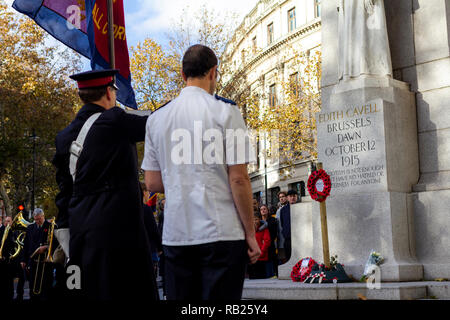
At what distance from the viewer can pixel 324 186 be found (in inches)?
379

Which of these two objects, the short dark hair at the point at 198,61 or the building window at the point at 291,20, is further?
the building window at the point at 291,20

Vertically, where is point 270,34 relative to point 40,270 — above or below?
above

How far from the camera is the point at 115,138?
14.9 ft

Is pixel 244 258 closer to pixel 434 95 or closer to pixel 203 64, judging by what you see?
pixel 203 64

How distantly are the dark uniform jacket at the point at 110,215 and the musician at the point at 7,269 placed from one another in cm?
1032

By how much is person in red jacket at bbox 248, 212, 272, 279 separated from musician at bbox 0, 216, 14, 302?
5.43m

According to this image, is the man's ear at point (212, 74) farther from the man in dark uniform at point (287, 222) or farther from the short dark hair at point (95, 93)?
the man in dark uniform at point (287, 222)

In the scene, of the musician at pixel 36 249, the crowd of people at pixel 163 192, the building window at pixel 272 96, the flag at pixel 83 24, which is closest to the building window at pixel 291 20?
the building window at pixel 272 96

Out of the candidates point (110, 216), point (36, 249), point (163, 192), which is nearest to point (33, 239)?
point (36, 249)

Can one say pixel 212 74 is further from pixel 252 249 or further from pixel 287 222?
pixel 287 222

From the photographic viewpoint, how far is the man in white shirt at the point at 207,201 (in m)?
3.60

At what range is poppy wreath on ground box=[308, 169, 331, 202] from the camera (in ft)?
31.4

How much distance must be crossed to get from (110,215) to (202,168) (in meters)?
1.02

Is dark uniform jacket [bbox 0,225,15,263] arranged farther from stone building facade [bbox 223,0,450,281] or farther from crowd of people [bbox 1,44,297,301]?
crowd of people [bbox 1,44,297,301]
